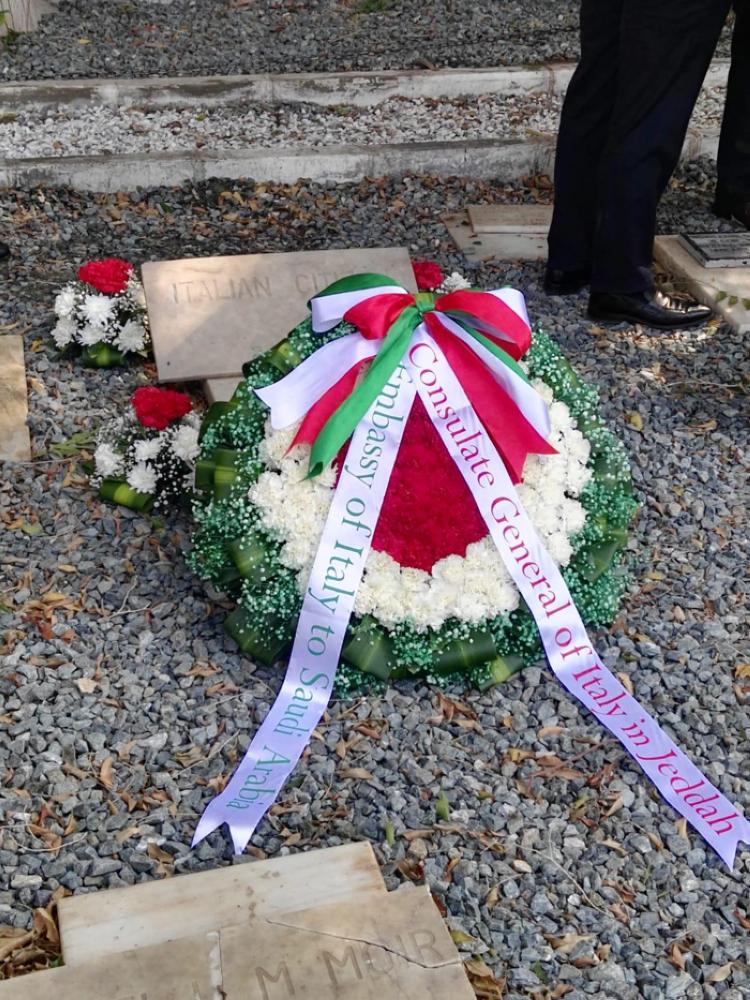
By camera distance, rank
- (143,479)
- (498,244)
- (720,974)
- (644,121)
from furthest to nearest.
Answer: (498,244)
(644,121)
(143,479)
(720,974)

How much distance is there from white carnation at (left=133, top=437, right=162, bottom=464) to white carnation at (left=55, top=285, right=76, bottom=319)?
0.95 meters

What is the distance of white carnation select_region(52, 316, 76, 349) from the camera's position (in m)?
4.25

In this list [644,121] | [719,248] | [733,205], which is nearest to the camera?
[644,121]

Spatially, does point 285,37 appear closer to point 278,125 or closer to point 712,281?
point 278,125

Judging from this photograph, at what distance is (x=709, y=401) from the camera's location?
4.16 metres

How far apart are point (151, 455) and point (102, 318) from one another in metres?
0.93

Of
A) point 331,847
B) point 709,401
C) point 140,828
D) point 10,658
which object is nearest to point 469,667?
point 331,847

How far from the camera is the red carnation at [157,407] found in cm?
361

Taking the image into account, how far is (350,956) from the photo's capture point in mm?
2131

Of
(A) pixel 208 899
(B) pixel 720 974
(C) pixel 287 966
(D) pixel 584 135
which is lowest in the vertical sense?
(B) pixel 720 974

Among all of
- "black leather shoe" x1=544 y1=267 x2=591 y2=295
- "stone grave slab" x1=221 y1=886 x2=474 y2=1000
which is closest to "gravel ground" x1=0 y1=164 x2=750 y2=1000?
"stone grave slab" x1=221 y1=886 x2=474 y2=1000

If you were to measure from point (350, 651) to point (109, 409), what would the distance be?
1.57m

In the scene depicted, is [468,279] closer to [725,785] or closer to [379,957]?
[725,785]

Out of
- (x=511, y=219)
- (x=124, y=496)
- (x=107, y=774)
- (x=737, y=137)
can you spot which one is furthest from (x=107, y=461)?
(x=737, y=137)
